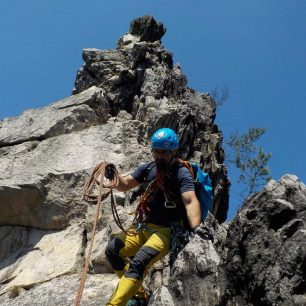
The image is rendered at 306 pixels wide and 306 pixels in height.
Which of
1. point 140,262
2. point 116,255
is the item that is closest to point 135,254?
point 116,255

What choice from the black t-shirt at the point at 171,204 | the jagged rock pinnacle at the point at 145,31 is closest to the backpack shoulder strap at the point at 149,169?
the black t-shirt at the point at 171,204

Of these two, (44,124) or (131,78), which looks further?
(131,78)

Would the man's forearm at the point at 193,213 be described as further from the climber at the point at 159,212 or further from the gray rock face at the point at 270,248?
the gray rock face at the point at 270,248

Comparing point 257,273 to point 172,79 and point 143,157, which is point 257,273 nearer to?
point 143,157

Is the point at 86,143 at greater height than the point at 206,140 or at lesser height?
lesser

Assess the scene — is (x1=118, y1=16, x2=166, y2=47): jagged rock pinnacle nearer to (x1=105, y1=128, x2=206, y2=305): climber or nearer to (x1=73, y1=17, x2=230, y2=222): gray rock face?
(x1=73, y1=17, x2=230, y2=222): gray rock face

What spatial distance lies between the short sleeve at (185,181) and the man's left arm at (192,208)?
0.28 ft

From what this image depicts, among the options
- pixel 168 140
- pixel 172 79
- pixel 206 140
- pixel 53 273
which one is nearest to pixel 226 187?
pixel 206 140

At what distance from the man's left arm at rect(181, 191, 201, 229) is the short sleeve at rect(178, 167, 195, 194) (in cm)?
9

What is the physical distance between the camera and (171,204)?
7387 millimetres

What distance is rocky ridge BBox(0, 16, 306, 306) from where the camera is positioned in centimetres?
683

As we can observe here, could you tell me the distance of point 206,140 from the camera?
570 inches

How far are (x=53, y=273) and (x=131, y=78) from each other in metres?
8.11

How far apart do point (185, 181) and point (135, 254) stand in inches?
47.2
